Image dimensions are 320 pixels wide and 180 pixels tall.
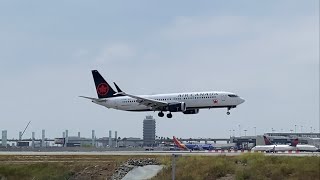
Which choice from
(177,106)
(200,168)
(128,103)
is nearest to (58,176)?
(200,168)

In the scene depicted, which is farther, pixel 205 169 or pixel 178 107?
pixel 178 107

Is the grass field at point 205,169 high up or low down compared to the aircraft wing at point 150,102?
down

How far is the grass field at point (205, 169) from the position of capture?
101 ft

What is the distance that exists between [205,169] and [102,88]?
211 ft

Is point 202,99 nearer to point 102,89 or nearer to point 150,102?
point 150,102

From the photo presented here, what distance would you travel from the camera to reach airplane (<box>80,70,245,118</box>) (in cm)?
8162

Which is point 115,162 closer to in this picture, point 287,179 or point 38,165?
point 38,165

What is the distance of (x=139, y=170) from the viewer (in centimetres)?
3850

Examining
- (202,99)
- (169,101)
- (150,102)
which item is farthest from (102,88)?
Answer: (202,99)

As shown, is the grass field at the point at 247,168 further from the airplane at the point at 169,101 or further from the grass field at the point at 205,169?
the airplane at the point at 169,101

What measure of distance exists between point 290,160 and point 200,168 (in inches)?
235

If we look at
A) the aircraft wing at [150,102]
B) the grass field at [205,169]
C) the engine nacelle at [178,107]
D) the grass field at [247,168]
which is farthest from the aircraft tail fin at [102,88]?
the grass field at [247,168]

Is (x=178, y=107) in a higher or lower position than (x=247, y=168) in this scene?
higher

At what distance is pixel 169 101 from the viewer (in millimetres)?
85312
